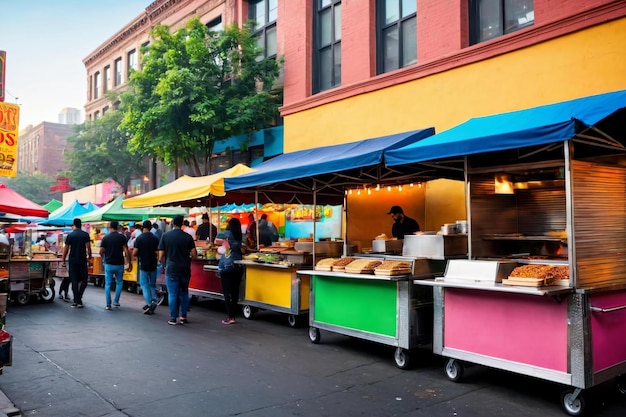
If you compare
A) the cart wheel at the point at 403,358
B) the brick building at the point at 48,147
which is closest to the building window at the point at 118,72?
the cart wheel at the point at 403,358

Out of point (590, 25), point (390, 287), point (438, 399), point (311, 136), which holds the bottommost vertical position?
point (438, 399)

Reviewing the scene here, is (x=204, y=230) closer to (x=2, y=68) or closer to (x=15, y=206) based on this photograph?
(x=15, y=206)

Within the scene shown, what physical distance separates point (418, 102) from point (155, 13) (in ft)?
62.4

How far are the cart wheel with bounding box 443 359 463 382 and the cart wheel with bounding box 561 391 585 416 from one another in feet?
4.32

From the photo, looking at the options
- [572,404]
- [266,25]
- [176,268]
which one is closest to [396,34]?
[266,25]

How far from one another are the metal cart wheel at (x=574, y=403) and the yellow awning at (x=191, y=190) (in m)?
8.29

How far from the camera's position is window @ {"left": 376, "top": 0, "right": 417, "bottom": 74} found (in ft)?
43.0

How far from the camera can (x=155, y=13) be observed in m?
26.2

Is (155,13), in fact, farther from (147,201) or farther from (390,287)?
(390,287)

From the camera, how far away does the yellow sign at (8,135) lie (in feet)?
22.4

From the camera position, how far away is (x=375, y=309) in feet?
25.0

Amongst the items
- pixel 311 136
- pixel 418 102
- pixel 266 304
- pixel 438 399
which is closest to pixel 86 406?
pixel 438 399

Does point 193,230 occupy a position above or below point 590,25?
below

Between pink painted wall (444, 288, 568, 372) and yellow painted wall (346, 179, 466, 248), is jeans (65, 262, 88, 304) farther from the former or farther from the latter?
pink painted wall (444, 288, 568, 372)
